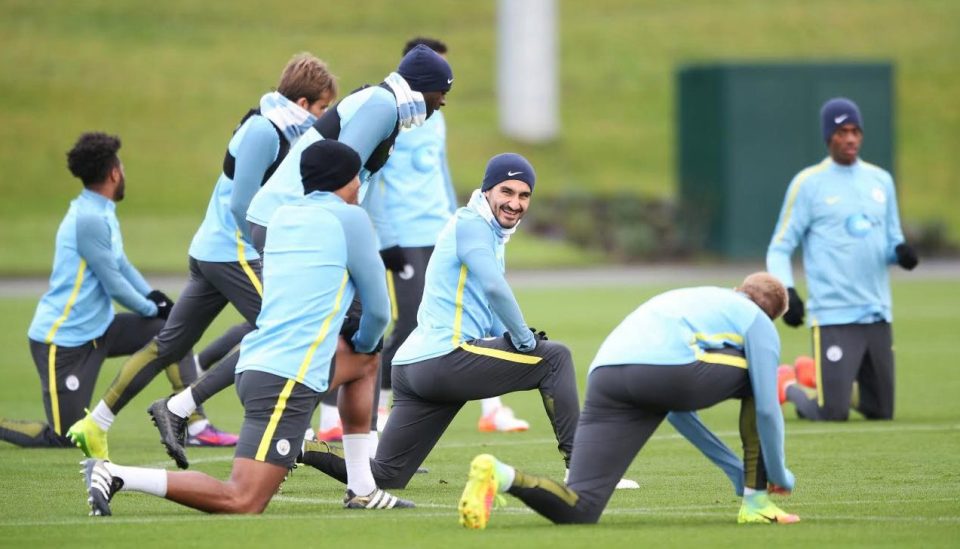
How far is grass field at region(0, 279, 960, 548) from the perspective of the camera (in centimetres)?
739

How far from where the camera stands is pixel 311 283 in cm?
779

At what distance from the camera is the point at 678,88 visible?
33.8m

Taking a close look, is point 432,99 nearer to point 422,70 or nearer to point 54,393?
point 422,70

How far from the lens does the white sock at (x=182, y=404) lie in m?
9.34

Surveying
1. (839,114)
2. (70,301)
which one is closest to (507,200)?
(70,301)

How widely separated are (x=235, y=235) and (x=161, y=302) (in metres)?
1.52

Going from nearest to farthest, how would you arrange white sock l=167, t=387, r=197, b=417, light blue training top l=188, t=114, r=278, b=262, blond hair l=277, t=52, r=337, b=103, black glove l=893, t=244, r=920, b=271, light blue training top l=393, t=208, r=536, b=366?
light blue training top l=393, t=208, r=536, b=366
white sock l=167, t=387, r=197, b=417
light blue training top l=188, t=114, r=278, b=262
blond hair l=277, t=52, r=337, b=103
black glove l=893, t=244, r=920, b=271

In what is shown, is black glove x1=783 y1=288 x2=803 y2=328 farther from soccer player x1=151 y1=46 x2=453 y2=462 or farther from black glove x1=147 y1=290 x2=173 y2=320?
black glove x1=147 y1=290 x2=173 y2=320

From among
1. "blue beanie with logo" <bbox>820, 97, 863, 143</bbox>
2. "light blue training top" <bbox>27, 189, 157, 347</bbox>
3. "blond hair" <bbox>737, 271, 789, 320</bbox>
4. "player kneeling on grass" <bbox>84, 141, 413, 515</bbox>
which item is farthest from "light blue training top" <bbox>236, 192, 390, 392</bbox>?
"blue beanie with logo" <bbox>820, 97, 863, 143</bbox>

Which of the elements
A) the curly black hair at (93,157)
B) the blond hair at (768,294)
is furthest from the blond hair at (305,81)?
the blond hair at (768,294)

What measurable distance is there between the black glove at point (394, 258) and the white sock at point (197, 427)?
174 centimetres

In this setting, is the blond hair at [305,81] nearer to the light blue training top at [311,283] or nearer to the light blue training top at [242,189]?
the light blue training top at [242,189]

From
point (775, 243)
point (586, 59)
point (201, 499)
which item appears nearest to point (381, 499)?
point (201, 499)

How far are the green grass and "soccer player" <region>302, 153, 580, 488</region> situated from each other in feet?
107
